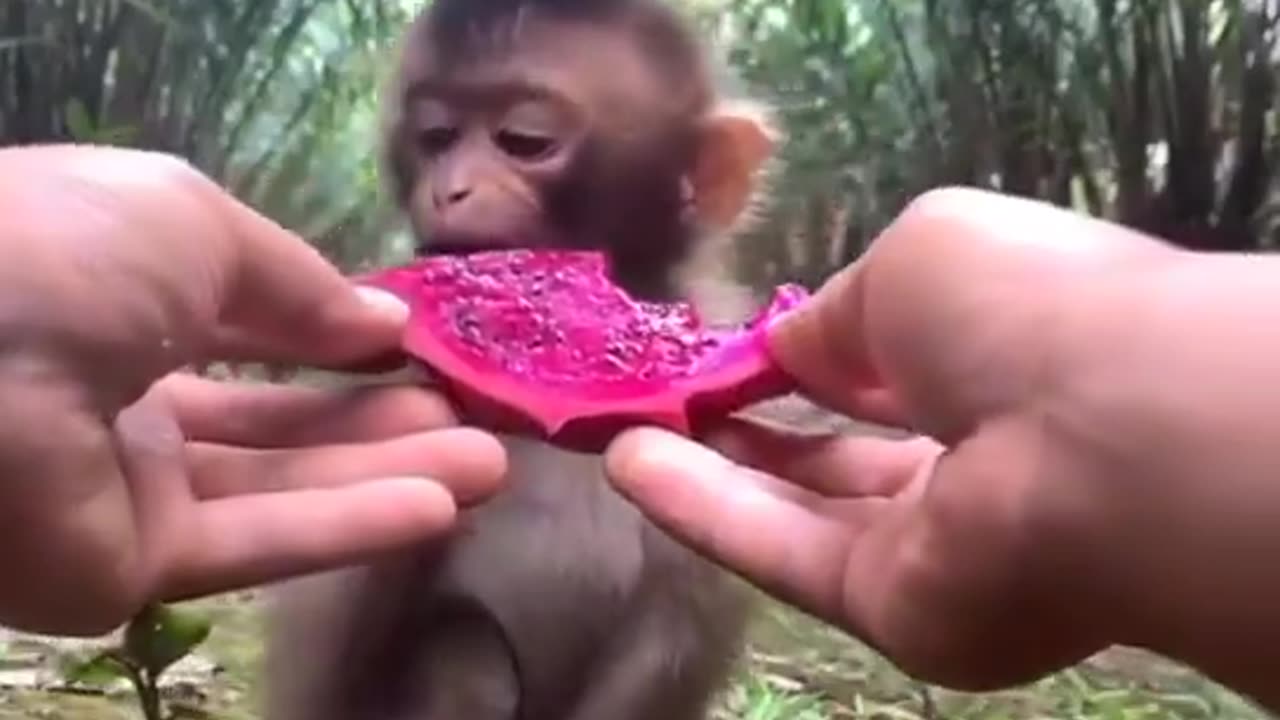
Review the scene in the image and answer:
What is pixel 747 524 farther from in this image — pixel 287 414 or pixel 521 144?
pixel 521 144

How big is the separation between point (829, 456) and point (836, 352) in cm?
8

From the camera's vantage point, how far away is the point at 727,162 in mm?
2215

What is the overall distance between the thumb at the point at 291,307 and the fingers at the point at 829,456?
202 millimetres

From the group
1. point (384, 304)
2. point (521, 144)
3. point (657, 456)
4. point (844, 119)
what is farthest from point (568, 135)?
point (657, 456)

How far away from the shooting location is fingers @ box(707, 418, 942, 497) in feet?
4.22

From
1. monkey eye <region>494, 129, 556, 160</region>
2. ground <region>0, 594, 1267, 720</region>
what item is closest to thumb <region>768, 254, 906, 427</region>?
monkey eye <region>494, 129, 556, 160</region>

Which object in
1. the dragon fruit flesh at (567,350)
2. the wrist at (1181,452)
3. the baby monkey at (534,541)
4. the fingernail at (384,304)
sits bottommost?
the baby monkey at (534,541)

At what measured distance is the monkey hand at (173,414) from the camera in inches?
39.2

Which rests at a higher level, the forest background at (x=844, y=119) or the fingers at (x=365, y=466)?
the fingers at (x=365, y=466)

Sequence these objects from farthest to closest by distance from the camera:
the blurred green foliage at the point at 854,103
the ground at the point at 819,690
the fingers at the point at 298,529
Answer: the blurred green foliage at the point at 854,103, the ground at the point at 819,690, the fingers at the point at 298,529

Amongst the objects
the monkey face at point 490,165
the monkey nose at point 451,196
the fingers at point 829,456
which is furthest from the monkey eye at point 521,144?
the fingers at point 829,456

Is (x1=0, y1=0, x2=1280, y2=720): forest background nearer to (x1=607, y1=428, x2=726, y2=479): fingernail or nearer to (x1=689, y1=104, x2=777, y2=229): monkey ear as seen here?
(x1=689, y1=104, x2=777, y2=229): monkey ear

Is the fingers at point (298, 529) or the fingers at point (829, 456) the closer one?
the fingers at point (298, 529)

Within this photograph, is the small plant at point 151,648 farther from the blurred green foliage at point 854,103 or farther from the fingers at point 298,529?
the blurred green foliage at point 854,103
